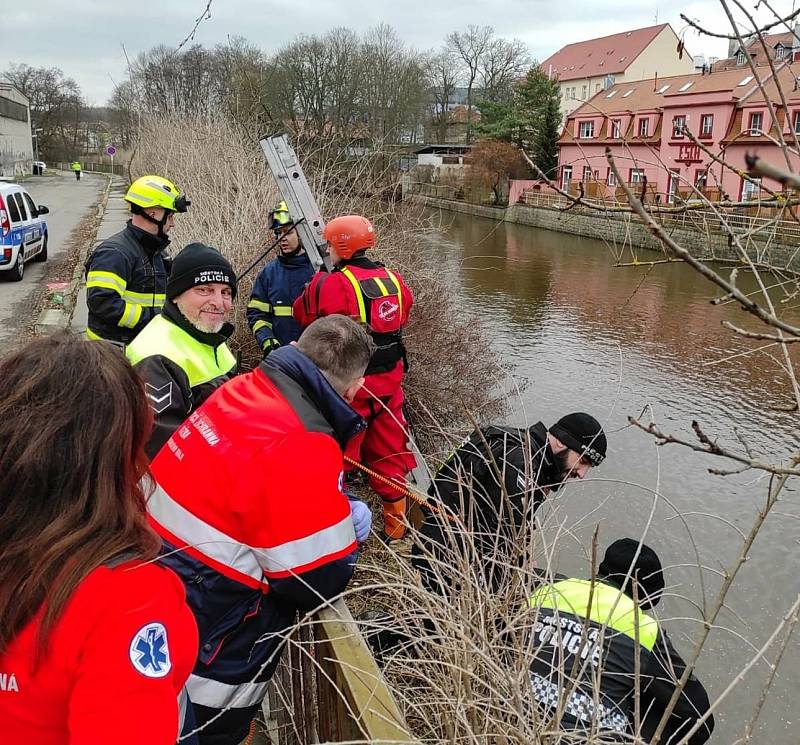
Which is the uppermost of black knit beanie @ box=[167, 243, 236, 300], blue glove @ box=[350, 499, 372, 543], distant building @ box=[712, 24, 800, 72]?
distant building @ box=[712, 24, 800, 72]

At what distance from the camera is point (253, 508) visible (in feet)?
5.96

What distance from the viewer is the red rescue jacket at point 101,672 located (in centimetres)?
114

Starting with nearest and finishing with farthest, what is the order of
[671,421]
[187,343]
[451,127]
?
1. [187,343]
2. [671,421]
3. [451,127]

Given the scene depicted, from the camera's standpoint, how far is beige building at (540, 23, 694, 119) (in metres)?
48.7

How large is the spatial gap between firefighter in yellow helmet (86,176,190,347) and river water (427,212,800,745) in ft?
7.35

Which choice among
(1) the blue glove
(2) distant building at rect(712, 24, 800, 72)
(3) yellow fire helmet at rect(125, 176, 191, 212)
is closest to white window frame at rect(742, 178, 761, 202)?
(2) distant building at rect(712, 24, 800, 72)

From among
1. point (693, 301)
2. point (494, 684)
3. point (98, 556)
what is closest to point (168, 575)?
point (98, 556)

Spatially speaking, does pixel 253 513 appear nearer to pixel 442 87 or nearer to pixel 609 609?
pixel 609 609

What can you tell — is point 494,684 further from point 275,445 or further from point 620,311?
point 620,311

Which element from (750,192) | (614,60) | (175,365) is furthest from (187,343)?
(614,60)

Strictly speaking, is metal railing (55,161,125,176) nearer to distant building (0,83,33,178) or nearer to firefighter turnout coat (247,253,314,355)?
distant building (0,83,33,178)

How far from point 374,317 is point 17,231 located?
10.2 meters

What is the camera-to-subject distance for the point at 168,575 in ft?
4.16

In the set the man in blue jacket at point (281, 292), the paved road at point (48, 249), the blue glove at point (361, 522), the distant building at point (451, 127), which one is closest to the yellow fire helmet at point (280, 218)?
the man in blue jacket at point (281, 292)
